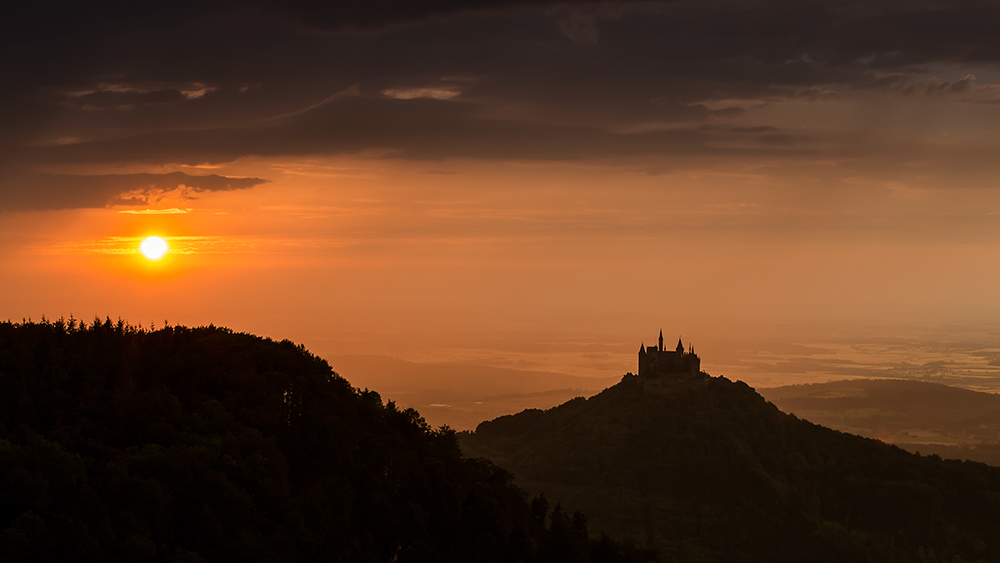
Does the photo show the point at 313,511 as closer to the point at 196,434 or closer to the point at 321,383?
the point at 196,434

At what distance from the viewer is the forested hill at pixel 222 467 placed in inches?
1945

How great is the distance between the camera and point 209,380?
70250mm

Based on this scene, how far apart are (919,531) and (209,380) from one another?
15951cm

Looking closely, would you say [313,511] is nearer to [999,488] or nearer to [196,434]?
[196,434]

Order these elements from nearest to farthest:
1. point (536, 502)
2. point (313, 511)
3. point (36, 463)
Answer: point (36, 463), point (313, 511), point (536, 502)

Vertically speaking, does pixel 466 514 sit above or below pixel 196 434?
below

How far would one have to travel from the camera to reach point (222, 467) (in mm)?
56906

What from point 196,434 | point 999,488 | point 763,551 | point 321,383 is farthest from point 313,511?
point 999,488

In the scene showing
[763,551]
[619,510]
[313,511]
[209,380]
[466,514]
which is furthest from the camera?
[619,510]

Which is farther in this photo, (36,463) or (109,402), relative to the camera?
(109,402)

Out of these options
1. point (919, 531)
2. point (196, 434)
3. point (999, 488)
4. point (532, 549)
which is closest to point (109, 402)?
point (196, 434)

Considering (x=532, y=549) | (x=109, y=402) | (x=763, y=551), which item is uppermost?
(x=109, y=402)

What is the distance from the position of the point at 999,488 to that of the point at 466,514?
168 meters

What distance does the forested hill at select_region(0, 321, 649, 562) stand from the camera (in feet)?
162
